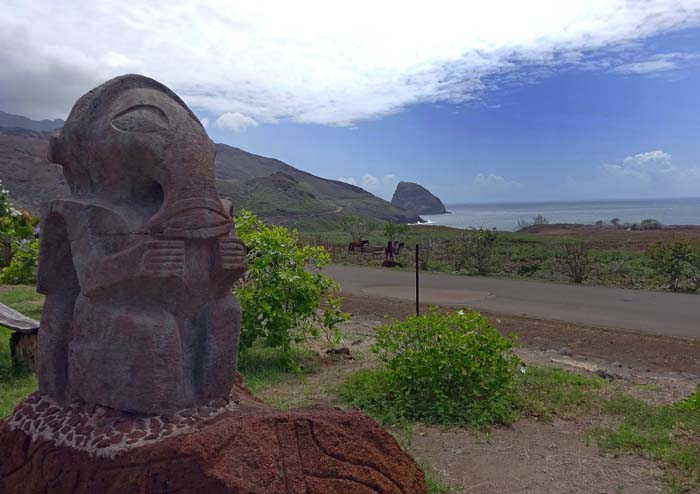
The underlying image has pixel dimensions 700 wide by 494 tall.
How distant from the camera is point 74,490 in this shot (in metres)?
3.17

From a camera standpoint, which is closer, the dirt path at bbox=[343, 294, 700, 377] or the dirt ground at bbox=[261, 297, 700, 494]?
the dirt ground at bbox=[261, 297, 700, 494]

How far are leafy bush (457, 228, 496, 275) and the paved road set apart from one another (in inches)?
66.1

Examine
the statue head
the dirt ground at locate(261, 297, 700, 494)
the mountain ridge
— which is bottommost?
the dirt ground at locate(261, 297, 700, 494)

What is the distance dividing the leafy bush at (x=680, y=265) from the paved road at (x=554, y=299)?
1224mm

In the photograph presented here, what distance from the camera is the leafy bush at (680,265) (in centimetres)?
1486

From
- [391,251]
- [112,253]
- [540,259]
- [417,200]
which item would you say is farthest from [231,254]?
[417,200]

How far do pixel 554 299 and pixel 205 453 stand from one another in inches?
445

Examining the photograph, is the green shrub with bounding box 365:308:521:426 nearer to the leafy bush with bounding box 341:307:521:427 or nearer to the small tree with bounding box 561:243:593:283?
the leafy bush with bounding box 341:307:521:427

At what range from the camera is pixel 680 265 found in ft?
48.7

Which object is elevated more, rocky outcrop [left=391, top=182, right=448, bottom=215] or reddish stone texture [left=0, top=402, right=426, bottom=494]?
rocky outcrop [left=391, top=182, right=448, bottom=215]

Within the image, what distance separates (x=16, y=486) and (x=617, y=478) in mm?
3921

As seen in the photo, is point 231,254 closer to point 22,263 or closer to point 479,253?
point 22,263

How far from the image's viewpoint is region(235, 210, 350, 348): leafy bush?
7.34 metres

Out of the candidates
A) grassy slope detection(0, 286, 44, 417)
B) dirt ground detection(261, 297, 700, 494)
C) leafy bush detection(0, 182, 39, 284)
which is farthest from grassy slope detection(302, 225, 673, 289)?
grassy slope detection(0, 286, 44, 417)
